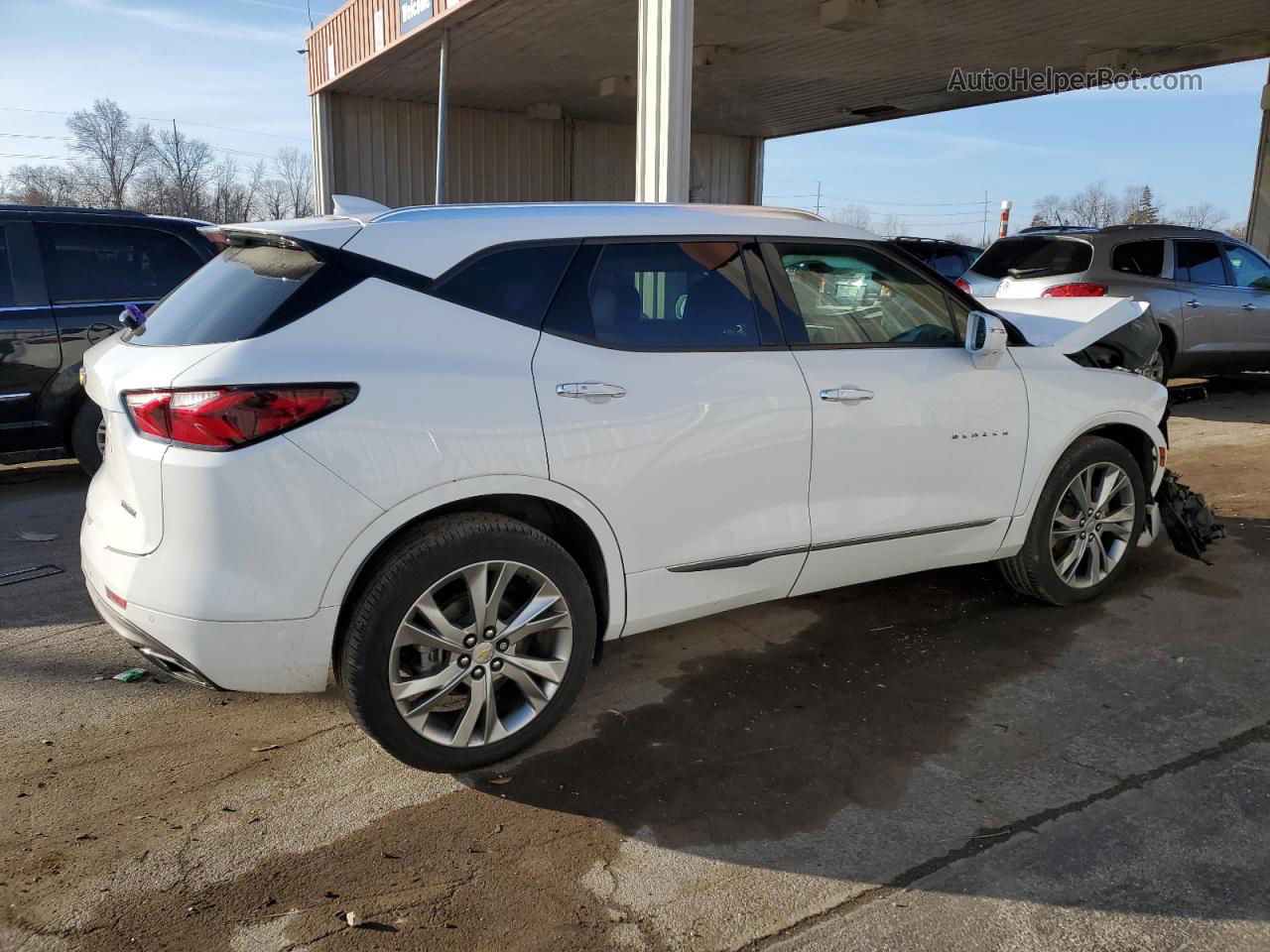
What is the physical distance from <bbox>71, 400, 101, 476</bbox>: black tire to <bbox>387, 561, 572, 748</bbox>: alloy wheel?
14.8ft

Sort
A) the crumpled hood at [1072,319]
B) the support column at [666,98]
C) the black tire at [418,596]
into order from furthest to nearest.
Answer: the support column at [666,98] → the crumpled hood at [1072,319] → the black tire at [418,596]

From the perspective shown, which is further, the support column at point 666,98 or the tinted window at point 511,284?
the support column at point 666,98

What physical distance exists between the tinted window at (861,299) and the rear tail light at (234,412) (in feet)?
5.78

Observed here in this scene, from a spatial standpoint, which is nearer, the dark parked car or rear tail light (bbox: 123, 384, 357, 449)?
rear tail light (bbox: 123, 384, 357, 449)

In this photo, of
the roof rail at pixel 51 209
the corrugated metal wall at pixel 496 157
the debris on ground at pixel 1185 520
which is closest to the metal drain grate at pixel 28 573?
the roof rail at pixel 51 209

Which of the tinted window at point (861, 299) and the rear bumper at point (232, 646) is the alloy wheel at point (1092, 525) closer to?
the tinted window at point (861, 299)

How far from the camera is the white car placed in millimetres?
2717

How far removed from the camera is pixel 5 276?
20.9ft

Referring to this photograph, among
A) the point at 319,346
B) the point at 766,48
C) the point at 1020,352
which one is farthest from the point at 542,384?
the point at 766,48

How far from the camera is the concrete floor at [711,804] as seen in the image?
2453 mm

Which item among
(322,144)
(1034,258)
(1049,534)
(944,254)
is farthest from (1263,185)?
(322,144)

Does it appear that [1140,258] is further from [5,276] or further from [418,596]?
[5,276]

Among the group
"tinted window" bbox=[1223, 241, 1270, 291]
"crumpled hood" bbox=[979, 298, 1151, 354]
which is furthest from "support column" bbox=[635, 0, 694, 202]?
"tinted window" bbox=[1223, 241, 1270, 291]

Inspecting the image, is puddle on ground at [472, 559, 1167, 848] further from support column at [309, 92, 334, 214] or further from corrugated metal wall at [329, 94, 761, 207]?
support column at [309, 92, 334, 214]
